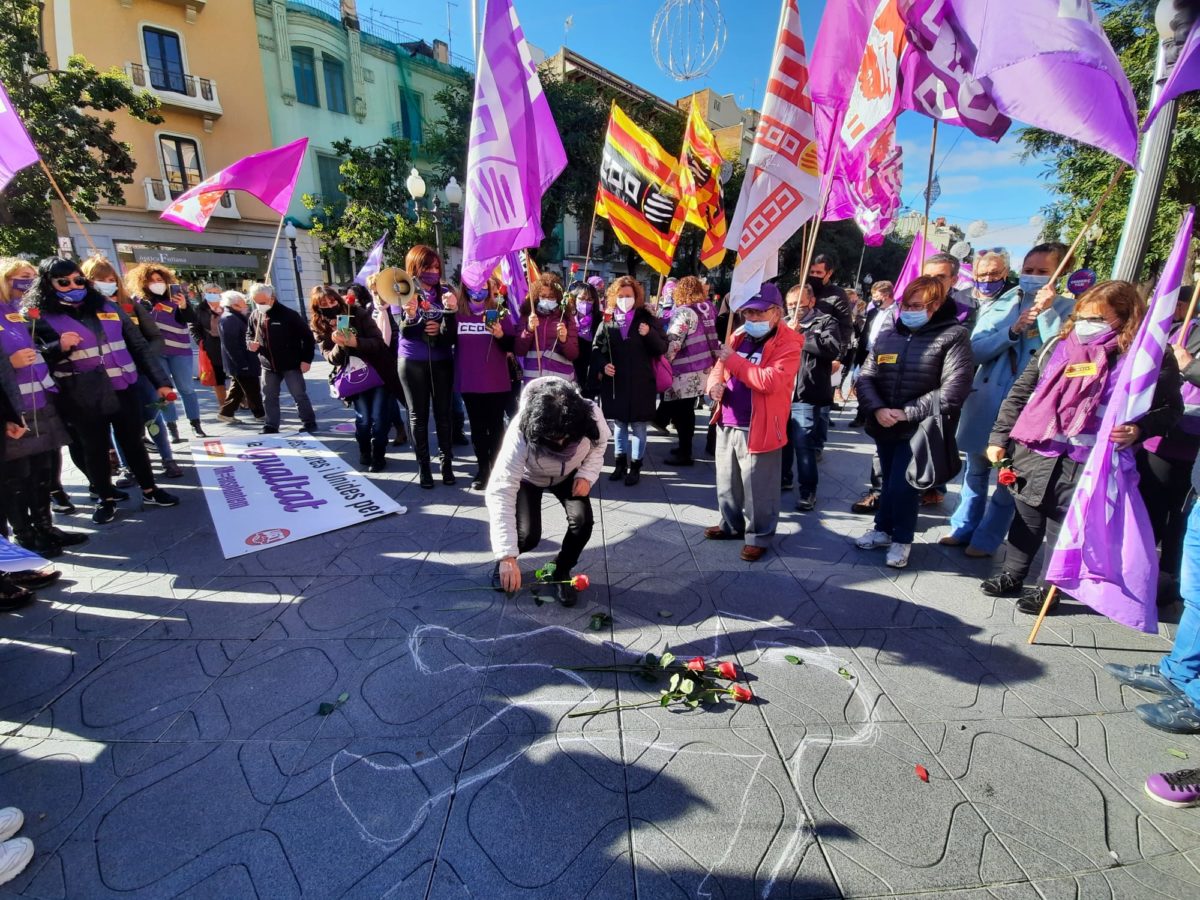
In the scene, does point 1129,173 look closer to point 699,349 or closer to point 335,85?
point 699,349

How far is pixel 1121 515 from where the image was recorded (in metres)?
2.64

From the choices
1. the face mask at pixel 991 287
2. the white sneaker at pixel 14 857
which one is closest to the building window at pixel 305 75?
the face mask at pixel 991 287

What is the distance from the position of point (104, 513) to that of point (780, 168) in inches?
228

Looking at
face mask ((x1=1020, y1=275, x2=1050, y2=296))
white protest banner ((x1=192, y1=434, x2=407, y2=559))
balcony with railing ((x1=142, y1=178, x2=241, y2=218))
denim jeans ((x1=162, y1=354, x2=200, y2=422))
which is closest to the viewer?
face mask ((x1=1020, y1=275, x2=1050, y2=296))

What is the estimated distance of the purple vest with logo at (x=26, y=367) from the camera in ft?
11.1

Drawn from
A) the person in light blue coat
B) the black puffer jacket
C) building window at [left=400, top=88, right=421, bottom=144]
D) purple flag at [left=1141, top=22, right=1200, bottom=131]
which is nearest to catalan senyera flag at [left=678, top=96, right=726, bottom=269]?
the black puffer jacket

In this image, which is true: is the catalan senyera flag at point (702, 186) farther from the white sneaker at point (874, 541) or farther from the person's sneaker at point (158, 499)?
the person's sneaker at point (158, 499)

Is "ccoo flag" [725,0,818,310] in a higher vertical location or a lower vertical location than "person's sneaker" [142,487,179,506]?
higher

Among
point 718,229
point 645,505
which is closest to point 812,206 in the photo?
point 718,229

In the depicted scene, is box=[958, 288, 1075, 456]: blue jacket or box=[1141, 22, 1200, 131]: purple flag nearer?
box=[1141, 22, 1200, 131]: purple flag

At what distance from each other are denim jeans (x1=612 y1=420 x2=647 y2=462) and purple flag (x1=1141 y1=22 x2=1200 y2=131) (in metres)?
3.71

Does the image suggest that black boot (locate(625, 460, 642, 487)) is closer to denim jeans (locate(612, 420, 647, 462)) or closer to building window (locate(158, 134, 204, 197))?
denim jeans (locate(612, 420, 647, 462))

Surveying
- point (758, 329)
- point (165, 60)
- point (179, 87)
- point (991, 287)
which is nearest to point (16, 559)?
point (758, 329)

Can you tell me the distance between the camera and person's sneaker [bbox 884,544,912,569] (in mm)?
3688
